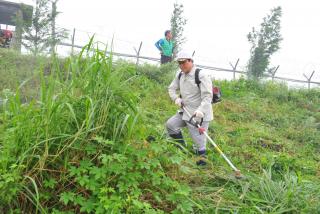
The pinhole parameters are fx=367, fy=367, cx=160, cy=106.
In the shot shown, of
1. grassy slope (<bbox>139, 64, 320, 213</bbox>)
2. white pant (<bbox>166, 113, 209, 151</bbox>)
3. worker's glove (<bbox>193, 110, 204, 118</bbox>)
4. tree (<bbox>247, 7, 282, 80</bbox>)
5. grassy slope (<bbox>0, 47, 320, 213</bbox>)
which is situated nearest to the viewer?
grassy slope (<bbox>0, 47, 320, 213</bbox>)

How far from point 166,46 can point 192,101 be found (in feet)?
18.9

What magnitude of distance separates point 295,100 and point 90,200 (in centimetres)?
948

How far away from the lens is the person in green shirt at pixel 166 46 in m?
10.2

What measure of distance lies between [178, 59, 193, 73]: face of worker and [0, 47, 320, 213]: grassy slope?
69 centimetres

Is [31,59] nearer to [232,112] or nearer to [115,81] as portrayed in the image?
[232,112]

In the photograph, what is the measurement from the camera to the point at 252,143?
21.6 ft

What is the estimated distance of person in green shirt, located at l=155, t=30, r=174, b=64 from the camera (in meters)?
10.2

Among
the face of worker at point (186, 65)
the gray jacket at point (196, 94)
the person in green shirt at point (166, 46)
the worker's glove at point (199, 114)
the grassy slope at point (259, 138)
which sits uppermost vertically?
the person in green shirt at point (166, 46)

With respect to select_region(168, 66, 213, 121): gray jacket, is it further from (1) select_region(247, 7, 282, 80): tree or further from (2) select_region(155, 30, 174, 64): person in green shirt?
(1) select_region(247, 7, 282, 80): tree

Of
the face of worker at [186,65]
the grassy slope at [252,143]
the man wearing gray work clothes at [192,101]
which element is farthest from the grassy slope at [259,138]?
the face of worker at [186,65]

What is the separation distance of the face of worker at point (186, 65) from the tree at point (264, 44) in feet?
31.8

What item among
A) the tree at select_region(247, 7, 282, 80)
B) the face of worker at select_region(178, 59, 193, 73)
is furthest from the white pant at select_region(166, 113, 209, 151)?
the tree at select_region(247, 7, 282, 80)

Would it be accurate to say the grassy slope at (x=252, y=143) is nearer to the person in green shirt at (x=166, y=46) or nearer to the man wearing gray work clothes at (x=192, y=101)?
the man wearing gray work clothes at (x=192, y=101)

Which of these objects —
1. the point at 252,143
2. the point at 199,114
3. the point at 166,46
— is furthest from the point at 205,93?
the point at 166,46
